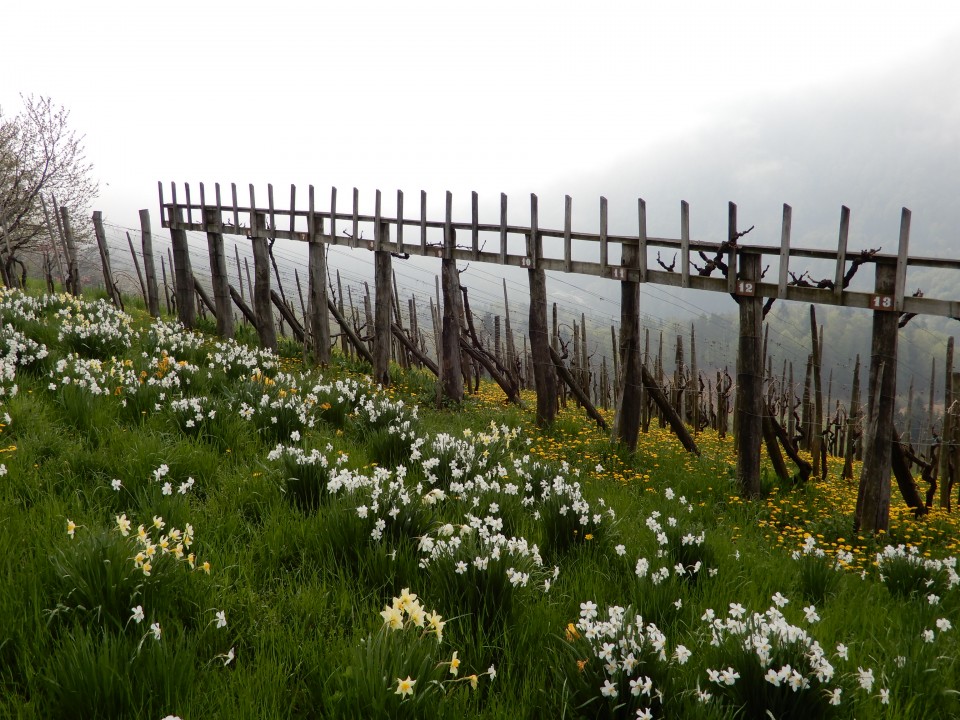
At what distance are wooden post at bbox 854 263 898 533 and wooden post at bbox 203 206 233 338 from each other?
12674 millimetres

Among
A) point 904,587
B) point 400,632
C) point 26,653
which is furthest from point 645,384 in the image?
point 26,653

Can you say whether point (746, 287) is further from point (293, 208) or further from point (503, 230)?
point (293, 208)

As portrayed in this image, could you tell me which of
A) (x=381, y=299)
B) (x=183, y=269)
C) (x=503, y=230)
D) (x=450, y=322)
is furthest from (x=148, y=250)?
(x=503, y=230)

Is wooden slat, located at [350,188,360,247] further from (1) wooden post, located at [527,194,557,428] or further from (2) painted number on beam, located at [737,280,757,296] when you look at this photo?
(2) painted number on beam, located at [737,280,757,296]

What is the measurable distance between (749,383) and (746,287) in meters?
1.31

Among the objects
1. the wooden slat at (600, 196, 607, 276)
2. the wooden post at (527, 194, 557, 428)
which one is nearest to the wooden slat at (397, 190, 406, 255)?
the wooden post at (527, 194, 557, 428)

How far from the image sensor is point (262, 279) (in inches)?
521

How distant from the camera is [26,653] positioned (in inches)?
82.8

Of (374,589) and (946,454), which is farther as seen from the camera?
(946,454)

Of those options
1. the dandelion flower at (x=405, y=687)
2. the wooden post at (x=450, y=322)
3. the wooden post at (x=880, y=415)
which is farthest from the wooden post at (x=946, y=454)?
the dandelion flower at (x=405, y=687)

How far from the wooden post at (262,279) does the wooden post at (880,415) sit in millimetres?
11129

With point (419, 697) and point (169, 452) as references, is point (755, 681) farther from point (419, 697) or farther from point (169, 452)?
point (169, 452)

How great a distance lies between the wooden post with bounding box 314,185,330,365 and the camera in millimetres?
12398

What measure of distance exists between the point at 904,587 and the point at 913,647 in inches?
62.4
